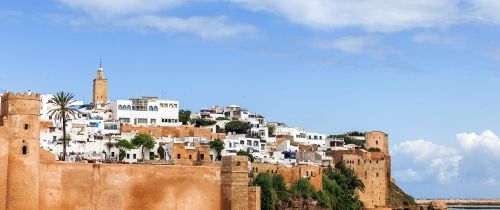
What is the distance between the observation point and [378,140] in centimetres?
7575

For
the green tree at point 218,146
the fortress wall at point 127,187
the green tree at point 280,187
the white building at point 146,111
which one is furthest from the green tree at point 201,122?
the fortress wall at point 127,187

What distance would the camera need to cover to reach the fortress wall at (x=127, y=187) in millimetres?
29469

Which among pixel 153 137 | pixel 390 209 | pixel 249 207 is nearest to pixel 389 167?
pixel 390 209

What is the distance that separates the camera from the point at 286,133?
75.9m

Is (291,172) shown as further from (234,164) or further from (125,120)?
(234,164)

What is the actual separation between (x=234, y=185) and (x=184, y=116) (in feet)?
133

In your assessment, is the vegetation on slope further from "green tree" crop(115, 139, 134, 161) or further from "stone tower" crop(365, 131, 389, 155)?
"stone tower" crop(365, 131, 389, 155)

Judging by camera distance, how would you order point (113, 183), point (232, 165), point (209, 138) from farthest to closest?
1. point (209, 138)
2. point (232, 165)
3. point (113, 183)

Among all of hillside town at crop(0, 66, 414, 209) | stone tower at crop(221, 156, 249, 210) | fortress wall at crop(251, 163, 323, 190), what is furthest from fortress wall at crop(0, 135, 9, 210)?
fortress wall at crop(251, 163, 323, 190)

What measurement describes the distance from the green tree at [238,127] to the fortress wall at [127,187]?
38.5 metres

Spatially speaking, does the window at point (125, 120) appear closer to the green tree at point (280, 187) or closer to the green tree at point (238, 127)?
the green tree at point (238, 127)

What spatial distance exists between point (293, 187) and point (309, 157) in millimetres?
12660

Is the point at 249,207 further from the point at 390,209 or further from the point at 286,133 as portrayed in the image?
the point at 286,133

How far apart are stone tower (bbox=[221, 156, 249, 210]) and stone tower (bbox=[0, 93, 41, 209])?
6.81 metres
